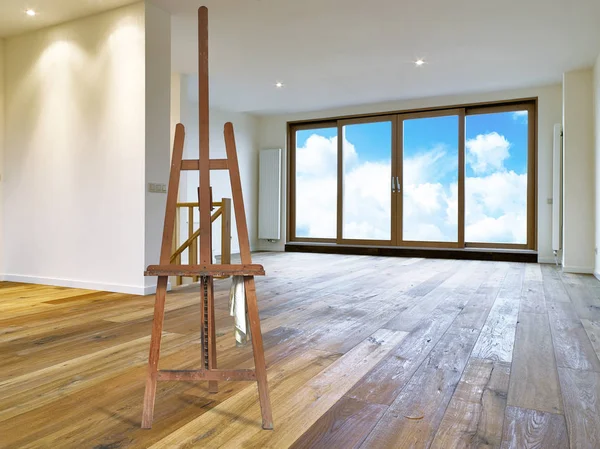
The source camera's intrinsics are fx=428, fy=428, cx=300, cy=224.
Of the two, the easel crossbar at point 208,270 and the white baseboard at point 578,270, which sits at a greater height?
the easel crossbar at point 208,270

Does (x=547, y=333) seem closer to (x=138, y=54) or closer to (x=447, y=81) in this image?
(x=138, y=54)

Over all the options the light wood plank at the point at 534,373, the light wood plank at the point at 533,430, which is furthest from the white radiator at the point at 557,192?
the light wood plank at the point at 533,430

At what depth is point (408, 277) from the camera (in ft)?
15.4

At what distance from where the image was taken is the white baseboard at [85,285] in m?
3.59

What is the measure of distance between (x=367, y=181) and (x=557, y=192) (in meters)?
2.98

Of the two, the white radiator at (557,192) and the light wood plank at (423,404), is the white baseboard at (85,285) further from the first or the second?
the white radiator at (557,192)

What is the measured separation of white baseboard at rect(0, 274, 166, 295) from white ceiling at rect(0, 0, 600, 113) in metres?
2.40

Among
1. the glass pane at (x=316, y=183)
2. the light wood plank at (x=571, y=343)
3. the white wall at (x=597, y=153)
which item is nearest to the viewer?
the light wood plank at (x=571, y=343)

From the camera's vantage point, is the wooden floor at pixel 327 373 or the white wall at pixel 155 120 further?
the white wall at pixel 155 120

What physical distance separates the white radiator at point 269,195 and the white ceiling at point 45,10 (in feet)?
15.0

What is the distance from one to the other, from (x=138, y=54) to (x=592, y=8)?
13.0 ft

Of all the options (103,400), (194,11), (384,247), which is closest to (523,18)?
(194,11)

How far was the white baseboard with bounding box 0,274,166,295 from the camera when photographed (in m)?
3.59

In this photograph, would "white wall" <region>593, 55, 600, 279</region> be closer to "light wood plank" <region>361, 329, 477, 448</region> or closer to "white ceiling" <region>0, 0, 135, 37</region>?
"light wood plank" <region>361, 329, 477, 448</region>
